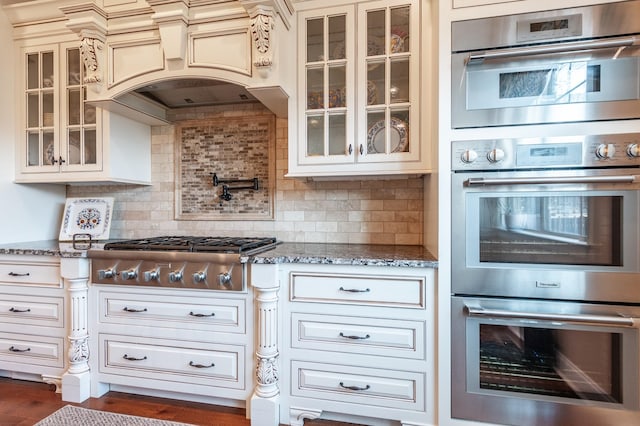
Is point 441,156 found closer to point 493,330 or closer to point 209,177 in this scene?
point 493,330

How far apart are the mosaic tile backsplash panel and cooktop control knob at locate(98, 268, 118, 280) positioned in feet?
2.42

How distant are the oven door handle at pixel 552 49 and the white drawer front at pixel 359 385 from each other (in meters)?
1.51

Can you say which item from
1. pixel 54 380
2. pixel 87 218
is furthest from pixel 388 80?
pixel 54 380

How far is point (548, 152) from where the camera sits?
4.54 feet

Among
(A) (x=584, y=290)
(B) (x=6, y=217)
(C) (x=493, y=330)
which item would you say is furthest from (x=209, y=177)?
(A) (x=584, y=290)

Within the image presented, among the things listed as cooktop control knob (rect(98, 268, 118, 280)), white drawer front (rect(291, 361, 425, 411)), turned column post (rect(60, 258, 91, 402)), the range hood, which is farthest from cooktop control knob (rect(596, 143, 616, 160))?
turned column post (rect(60, 258, 91, 402))

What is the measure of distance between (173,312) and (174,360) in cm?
27

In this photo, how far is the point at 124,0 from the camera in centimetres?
194

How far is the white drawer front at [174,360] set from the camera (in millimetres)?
1700

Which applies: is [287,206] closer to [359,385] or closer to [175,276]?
[175,276]

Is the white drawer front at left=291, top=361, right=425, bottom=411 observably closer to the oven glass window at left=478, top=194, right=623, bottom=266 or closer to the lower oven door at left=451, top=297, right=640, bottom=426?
the lower oven door at left=451, top=297, right=640, bottom=426

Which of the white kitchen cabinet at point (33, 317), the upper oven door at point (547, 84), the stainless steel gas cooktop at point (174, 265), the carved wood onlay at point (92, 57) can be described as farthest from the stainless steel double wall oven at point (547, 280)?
the white kitchen cabinet at point (33, 317)

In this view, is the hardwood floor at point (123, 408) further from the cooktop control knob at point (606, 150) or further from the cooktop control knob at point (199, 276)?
the cooktop control knob at point (606, 150)

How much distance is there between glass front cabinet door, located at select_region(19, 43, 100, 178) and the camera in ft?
7.23
